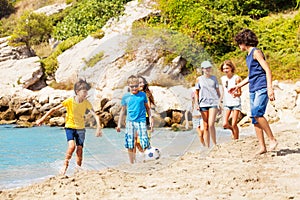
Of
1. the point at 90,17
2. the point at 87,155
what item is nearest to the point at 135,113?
the point at 87,155

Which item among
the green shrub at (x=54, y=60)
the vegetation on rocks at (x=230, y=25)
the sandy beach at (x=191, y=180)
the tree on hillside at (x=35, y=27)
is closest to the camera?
the sandy beach at (x=191, y=180)

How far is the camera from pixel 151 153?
574 cm

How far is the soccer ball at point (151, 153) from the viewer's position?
571 centimetres

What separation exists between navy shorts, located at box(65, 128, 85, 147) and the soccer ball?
799 millimetres

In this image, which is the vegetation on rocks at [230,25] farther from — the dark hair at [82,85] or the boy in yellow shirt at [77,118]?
the dark hair at [82,85]

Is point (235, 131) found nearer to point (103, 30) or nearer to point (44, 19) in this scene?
point (103, 30)

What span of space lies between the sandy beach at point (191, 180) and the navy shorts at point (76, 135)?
443mm

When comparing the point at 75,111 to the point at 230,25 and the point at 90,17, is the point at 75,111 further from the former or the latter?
the point at 90,17

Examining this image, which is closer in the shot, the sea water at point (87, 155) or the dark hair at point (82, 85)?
the dark hair at point (82, 85)

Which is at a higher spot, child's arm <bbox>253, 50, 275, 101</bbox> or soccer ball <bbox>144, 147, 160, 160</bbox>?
child's arm <bbox>253, 50, 275, 101</bbox>

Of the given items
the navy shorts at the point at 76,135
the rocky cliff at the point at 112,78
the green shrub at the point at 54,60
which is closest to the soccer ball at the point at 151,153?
the rocky cliff at the point at 112,78

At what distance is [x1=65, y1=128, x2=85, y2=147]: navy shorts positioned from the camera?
5652 mm

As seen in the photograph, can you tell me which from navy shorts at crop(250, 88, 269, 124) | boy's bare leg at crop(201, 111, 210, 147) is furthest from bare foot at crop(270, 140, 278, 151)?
boy's bare leg at crop(201, 111, 210, 147)

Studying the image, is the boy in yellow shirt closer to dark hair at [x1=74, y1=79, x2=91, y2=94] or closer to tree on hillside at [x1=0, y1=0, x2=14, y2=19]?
dark hair at [x1=74, y1=79, x2=91, y2=94]
